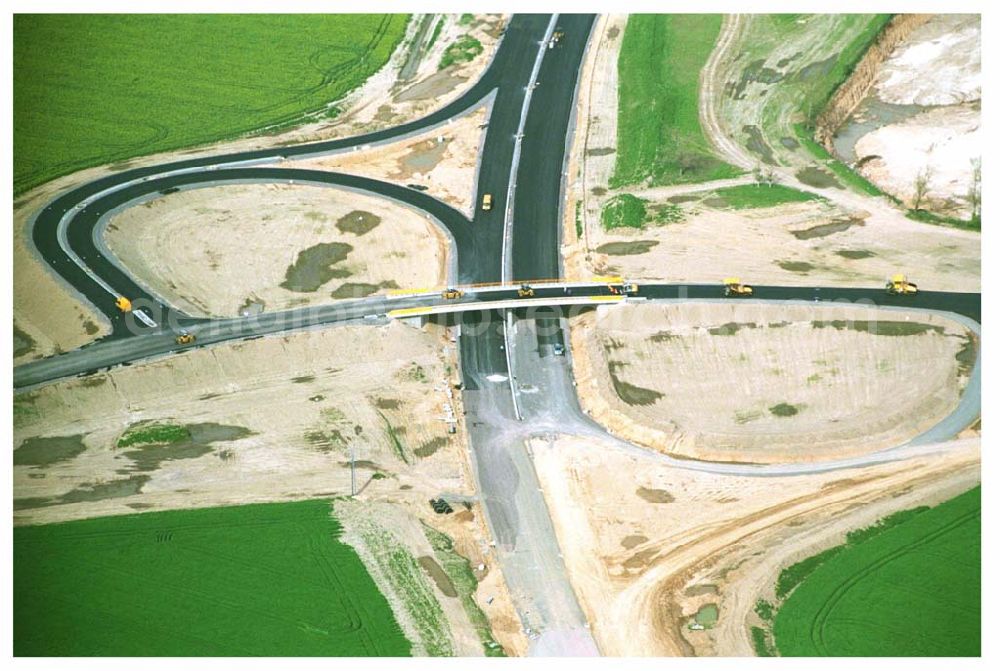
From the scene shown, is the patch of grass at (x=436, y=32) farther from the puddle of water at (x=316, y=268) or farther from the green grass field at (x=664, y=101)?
the puddle of water at (x=316, y=268)

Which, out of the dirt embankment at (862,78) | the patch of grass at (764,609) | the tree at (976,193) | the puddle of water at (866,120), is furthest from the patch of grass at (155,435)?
the tree at (976,193)

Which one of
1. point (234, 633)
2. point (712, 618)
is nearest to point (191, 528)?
point (234, 633)

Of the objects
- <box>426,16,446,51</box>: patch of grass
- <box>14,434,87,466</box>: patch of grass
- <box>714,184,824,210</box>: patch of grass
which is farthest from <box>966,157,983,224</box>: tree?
<box>14,434,87,466</box>: patch of grass

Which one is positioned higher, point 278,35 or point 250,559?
point 278,35

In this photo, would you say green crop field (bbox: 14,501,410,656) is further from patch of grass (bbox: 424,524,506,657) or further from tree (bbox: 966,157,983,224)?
tree (bbox: 966,157,983,224)

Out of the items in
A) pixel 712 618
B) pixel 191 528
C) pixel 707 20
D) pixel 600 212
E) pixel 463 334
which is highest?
pixel 707 20

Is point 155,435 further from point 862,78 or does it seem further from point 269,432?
point 862,78

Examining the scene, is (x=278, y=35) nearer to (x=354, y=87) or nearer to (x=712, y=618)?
→ (x=354, y=87)
